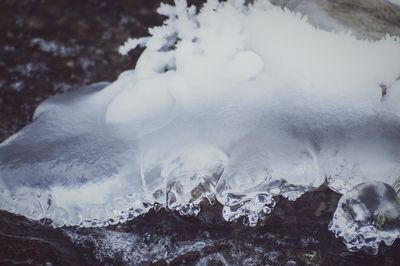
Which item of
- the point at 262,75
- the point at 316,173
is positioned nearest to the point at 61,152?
the point at 262,75

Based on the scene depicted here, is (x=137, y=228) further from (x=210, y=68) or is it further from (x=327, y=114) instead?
(x=327, y=114)

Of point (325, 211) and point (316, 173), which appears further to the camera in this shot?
point (325, 211)

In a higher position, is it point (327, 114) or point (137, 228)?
point (327, 114)

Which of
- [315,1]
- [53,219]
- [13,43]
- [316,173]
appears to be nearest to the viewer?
[316,173]

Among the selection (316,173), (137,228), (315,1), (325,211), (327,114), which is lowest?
(137,228)

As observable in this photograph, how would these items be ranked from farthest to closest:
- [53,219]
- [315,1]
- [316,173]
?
[315,1]
[53,219]
[316,173]

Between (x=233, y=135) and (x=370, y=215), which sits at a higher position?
(x=233, y=135)
